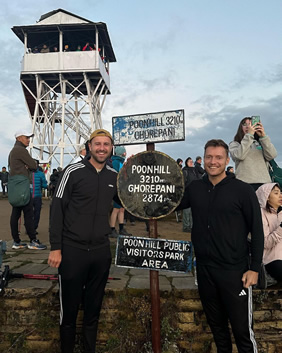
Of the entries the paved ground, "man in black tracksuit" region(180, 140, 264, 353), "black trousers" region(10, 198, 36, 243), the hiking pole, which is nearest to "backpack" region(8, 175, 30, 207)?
"black trousers" region(10, 198, 36, 243)

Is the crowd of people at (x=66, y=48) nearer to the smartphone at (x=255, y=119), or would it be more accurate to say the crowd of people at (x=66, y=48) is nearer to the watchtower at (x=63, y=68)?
the watchtower at (x=63, y=68)

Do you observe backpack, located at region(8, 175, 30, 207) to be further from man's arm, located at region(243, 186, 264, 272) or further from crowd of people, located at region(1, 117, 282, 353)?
man's arm, located at region(243, 186, 264, 272)

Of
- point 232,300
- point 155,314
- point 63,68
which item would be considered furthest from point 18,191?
point 63,68

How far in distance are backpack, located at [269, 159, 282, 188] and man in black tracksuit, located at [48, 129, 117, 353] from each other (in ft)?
7.58

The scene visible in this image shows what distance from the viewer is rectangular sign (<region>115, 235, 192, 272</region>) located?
8.54 feet

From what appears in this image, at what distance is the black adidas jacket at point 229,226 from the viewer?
2264 millimetres

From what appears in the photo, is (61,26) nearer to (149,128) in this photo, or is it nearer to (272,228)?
(149,128)

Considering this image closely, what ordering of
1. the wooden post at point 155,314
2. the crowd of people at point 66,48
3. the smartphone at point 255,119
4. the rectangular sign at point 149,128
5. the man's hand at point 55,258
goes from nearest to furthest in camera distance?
the man's hand at point 55,258, the wooden post at point 155,314, the rectangular sign at point 149,128, the smartphone at point 255,119, the crowd of people at point 66,48

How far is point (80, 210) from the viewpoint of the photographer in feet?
8.35

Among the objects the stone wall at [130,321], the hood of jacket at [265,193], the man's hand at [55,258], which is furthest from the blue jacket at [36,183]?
the hood of jacket at [265,193]

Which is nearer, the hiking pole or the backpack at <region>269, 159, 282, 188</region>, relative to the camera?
the hiking pole

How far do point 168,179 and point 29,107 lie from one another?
21394 mm

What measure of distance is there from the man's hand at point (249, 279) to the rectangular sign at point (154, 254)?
1.72ft

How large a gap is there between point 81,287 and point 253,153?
270 cm
